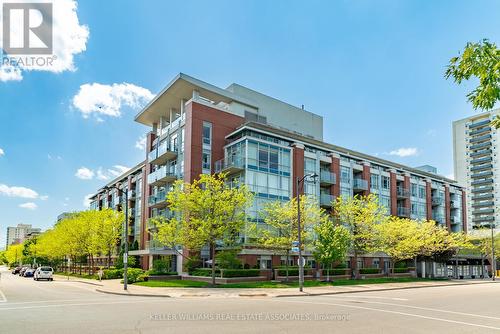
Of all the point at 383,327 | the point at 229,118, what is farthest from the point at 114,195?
the point at 383,327

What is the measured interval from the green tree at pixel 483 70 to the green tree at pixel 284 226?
104 ft

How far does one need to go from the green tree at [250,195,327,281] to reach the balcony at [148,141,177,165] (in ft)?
47.7

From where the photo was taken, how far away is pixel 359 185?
5691cm

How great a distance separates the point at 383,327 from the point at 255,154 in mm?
31532

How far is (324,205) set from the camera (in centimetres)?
5262

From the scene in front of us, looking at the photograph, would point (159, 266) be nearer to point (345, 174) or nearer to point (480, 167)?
point (345, 174)

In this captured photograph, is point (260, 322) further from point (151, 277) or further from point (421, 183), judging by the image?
A: point (421, 183)

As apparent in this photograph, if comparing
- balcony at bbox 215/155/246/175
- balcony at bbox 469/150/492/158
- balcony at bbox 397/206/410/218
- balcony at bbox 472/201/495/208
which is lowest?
balcony at bbox 397/206/410/218

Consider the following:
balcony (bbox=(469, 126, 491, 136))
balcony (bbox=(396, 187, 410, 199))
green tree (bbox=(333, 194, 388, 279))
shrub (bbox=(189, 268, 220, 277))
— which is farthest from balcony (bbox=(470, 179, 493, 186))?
shrub (bbox=(189, 268, 220, 277))

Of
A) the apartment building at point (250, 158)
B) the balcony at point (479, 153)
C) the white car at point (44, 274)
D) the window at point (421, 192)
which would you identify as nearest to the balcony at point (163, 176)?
the apartment building at point (250, 158)

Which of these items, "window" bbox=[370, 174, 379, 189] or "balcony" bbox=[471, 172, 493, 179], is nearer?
"window" bbox=[370, 174, 379, 189]

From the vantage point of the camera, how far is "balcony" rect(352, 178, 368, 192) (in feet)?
187

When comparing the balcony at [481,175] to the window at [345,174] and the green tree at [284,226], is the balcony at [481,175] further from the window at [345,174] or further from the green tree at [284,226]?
the green tree at [284,226]

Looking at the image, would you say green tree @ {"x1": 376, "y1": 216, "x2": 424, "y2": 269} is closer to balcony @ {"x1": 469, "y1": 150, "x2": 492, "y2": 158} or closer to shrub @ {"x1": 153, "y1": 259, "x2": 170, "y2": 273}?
shrub @ {"x1": 153, "y1": 259, "x2": 170, "y2": 273}
